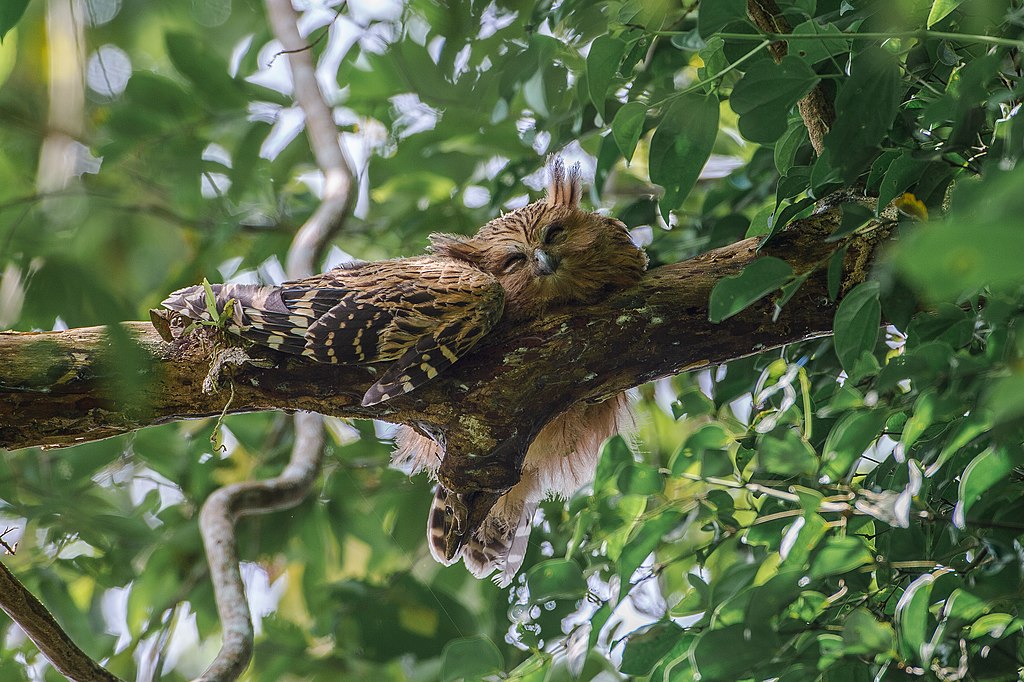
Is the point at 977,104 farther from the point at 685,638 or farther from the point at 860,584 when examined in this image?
the point at 685,638

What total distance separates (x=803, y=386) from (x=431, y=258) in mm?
1219

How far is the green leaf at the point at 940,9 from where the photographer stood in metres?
1.26

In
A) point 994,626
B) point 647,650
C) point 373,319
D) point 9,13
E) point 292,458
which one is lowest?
point 292,458

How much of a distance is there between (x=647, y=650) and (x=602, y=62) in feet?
3.37

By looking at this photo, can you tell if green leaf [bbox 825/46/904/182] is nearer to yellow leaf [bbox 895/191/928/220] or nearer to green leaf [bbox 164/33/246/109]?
yellow leaf [bbox 895/191/928/220]

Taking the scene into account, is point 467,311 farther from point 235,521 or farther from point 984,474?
point 235,521

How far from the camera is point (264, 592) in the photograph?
348 cm

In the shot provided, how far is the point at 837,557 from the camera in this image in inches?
47.9

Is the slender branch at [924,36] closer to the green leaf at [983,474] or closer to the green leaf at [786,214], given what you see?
the green leaf at [786,214]

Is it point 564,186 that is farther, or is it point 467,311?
point 564,186

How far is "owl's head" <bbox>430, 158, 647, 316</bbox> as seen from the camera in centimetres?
224

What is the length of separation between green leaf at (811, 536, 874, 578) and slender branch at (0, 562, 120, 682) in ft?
4.04

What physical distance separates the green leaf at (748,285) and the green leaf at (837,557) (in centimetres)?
38

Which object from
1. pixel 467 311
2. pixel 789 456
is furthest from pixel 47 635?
pixel 789 456
